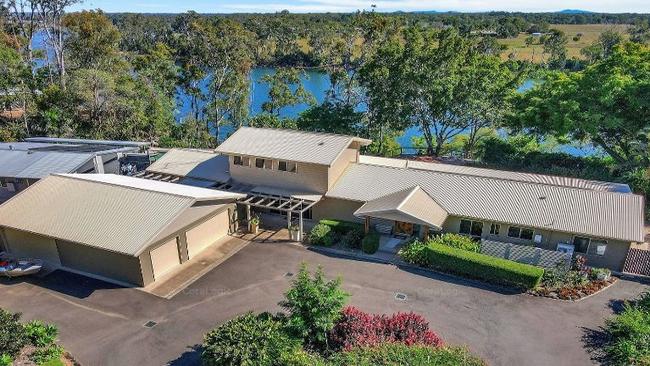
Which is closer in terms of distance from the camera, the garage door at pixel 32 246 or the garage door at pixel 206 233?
the garage door at pixel 32 246

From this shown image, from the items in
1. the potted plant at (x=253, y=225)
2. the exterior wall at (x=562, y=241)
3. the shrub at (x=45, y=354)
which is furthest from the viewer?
the potted plant at (x=253, y=225)

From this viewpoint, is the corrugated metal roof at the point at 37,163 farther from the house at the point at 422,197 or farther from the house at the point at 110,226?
the house at the point at 422,197

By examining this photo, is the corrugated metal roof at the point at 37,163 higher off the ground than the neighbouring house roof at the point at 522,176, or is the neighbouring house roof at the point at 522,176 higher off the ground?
the corrugated metal roof at the point at 37,163

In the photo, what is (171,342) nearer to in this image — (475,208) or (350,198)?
(350,198)

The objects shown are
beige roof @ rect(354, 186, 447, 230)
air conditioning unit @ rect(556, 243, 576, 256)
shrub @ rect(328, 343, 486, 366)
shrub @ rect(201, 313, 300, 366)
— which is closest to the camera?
shrub @ rect(201, 313, 300, 366)

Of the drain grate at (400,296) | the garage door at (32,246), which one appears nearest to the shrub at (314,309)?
the drain grate at (400,296)

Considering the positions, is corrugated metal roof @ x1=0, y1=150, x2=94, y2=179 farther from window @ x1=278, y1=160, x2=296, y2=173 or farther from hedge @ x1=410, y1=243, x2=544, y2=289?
hedge @ x1=410, y1=243, x2=544, y2=289

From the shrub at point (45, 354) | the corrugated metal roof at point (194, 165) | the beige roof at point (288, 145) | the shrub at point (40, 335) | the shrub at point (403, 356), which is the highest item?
the beige roof at point (288, 145)

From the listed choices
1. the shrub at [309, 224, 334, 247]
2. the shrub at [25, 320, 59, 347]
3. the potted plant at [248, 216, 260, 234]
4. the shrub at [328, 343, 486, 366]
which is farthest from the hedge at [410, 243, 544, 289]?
the shrub at [25, 320, 59, 347]

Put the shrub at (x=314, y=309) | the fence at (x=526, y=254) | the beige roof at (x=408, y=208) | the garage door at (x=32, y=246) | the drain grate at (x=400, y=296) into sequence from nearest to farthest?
1. the shrub at (x=314, y=309)
2. the drain grate at (x=400, y=296)
3. the fence at (x=526, y=254)
4. the garage door at (x=32, y=246)
5. the beige roof at (x=408, y=208)
